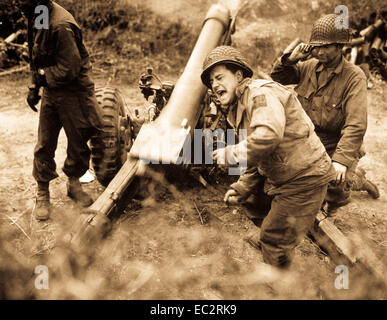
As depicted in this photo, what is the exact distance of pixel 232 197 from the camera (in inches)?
108

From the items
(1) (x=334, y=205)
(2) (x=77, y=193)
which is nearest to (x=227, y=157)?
(1) (x=334, y=205)

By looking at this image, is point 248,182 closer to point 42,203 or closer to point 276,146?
point 276,146

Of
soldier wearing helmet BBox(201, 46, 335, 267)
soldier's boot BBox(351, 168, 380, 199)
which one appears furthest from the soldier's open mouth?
soldier's boot BBox(351, 168, 380, 199)

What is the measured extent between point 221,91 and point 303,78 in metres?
1.32

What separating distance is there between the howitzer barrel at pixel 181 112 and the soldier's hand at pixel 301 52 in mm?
917

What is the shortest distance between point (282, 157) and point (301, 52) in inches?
47.0

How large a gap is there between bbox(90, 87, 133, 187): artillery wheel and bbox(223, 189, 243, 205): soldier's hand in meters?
1.40

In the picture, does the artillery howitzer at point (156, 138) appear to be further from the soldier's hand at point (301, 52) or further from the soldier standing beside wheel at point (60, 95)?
the soldier's hand at point (301, 52)

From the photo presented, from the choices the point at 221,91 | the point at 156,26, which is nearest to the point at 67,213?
the point at 221,91

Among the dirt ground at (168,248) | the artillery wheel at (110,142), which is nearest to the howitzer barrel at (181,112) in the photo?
the dirt ground at (168,248)

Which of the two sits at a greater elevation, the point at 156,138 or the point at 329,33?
the point at 329,33

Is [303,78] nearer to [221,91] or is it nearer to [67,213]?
[221,91]
